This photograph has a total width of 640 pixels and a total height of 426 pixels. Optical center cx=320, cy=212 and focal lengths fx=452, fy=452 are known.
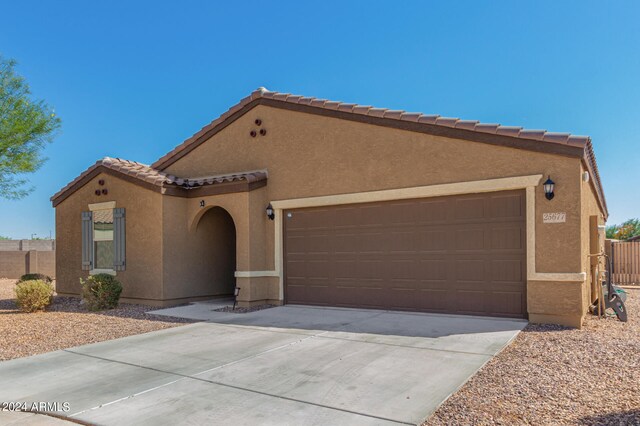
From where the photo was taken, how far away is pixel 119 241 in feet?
43.6

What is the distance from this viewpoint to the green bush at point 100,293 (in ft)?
39.0

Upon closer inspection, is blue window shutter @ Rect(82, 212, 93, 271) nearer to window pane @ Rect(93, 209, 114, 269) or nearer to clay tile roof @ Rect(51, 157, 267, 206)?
window pane @ Rect(93, 209, 114, 269)

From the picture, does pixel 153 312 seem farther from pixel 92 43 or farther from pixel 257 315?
pixel 92 43

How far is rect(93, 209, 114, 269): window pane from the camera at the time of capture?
13.7 m

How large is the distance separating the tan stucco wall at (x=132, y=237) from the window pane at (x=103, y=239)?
19.6 inches

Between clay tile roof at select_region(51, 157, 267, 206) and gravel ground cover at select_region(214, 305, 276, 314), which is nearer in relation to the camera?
gravel ground cover at select_region(214, 305, 276, 314)

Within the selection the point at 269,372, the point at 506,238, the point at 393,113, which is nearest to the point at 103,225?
the point at 393,113

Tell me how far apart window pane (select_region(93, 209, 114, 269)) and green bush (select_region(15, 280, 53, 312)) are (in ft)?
6.36

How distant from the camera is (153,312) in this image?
1142 centimetres

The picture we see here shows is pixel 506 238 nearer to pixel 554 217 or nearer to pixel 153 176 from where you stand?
pixel 554 217

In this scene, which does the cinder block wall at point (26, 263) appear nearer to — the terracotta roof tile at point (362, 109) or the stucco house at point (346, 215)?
the stucco house at point (346, 215)

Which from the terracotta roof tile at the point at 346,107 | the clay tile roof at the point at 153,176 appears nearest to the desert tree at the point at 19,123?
the clay tile roof at the point at 153,176

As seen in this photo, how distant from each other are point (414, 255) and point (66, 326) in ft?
25.6

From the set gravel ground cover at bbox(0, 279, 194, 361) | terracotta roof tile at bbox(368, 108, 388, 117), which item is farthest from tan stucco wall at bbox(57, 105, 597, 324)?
gravel ground cover at bbox(0, 279, 194, 361)
